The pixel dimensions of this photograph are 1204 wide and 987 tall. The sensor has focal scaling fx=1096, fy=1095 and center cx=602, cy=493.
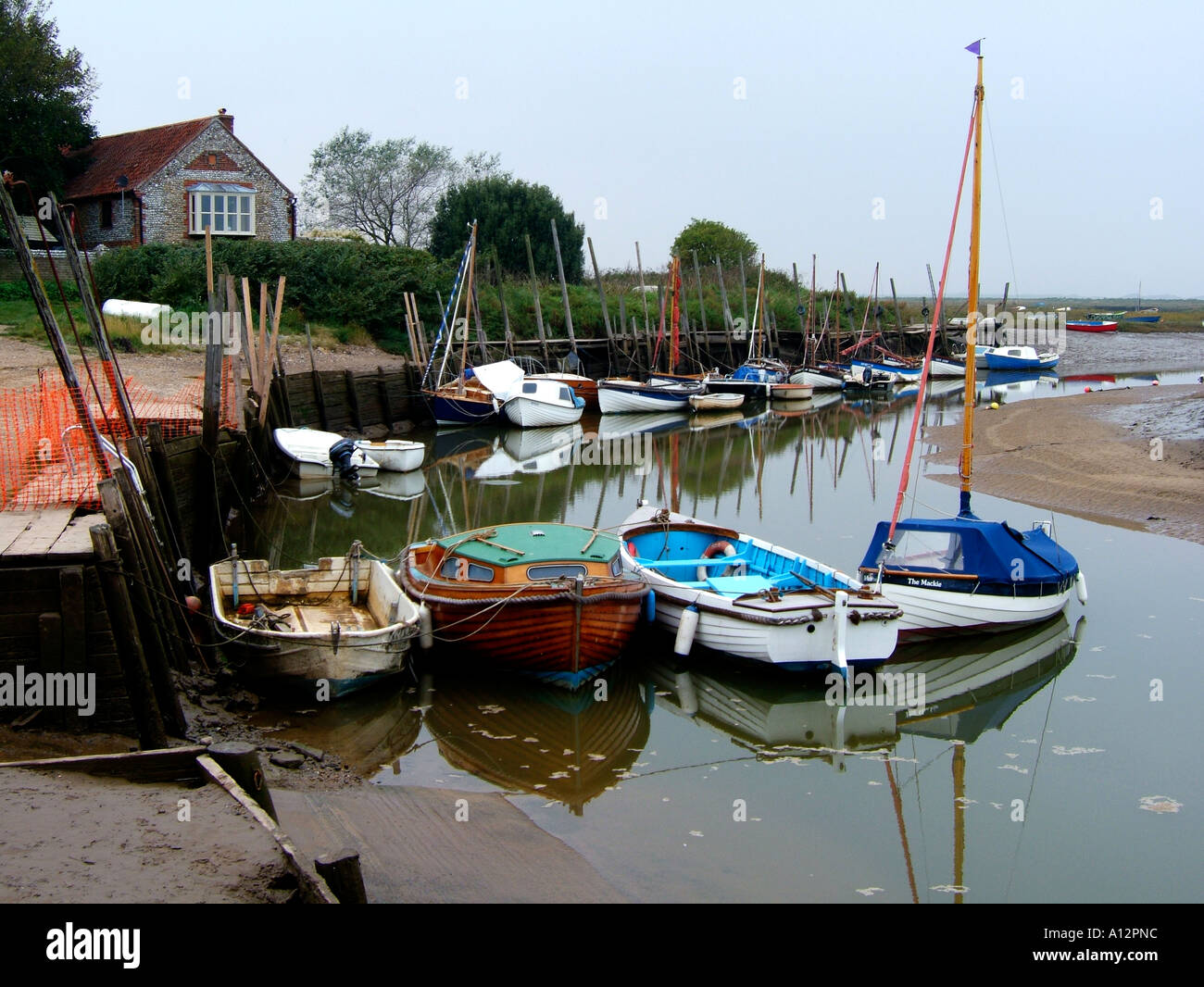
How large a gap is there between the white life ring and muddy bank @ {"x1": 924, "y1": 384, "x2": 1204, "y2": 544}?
8959 millimetres

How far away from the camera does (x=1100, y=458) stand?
85.1 ft

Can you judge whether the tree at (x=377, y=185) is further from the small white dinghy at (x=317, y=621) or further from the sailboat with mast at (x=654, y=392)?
the small white dinghy at (x=317, y=621)

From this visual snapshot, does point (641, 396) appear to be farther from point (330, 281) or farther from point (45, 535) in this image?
point (45, 535)

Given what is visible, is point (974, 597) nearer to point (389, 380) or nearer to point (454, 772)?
point (454, 772)

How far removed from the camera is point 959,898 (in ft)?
26.3

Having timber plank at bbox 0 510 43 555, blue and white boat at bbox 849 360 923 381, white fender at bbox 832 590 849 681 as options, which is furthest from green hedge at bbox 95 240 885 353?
white fender at bbox 832 590 849 681

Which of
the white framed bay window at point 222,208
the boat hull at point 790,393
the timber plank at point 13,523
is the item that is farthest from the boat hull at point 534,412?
the timber plank at point 13,523

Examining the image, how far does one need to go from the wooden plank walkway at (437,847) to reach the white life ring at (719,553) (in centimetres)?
552

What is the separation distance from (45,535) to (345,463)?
53.9 feet

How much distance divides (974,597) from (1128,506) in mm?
9444

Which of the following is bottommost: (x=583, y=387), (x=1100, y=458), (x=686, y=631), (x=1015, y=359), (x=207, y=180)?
(x=686, y=631)

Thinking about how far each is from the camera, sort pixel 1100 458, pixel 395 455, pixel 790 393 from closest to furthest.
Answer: pixel 1100 458
pixel 395 455
pixel 790 393

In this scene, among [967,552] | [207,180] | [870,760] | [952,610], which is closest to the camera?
[870,760]

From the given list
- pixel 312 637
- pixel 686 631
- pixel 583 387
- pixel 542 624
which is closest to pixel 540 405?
pixel 583 387
